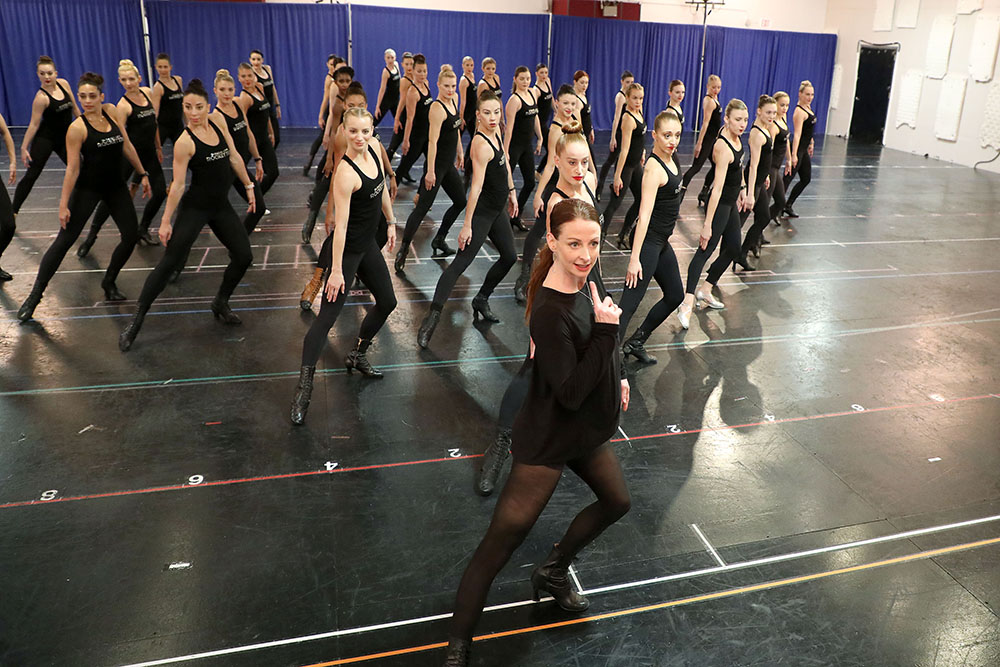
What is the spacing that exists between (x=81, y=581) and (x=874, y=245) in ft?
28.5

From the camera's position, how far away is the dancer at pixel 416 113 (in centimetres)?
917

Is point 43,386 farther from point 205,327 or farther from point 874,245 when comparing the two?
point 874,245

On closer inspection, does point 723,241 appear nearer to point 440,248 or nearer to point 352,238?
point 440,248

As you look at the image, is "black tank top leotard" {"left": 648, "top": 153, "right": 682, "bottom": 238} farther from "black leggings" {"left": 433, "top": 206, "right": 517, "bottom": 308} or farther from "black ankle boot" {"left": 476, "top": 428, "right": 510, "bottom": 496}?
"black ankle boot" {"left": 476, "top": 428, "right": 510, "bottom": 496}

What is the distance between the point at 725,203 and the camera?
19.5 feet

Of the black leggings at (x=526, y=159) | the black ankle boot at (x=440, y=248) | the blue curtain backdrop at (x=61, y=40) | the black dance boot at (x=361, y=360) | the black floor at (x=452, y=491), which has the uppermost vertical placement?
the blue curtain backdrop at (x=61, y=40)

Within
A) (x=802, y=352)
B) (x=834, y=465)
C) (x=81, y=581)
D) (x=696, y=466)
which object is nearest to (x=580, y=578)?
(x=696, y=466)

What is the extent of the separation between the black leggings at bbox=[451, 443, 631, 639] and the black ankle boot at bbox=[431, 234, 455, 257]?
5518mm

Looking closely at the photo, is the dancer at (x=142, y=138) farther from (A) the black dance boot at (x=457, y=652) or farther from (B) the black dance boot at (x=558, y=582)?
(A) the black dance boot at (x=457, y=652)

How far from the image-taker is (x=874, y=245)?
8992mm

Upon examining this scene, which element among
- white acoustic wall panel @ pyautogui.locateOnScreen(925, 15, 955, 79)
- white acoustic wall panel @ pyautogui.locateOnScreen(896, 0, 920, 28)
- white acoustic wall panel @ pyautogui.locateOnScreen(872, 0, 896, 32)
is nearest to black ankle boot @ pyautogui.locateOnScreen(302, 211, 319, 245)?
white acoustic wall panel @ pyautogui.locateOnScreen(925, 15, 955, 79)

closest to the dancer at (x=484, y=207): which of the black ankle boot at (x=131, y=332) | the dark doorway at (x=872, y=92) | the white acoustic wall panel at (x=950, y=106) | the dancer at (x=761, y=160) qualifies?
the black ankle boot at (x=131, y=332)

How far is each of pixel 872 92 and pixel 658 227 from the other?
635 inches

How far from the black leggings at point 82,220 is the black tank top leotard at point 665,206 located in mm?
4135
